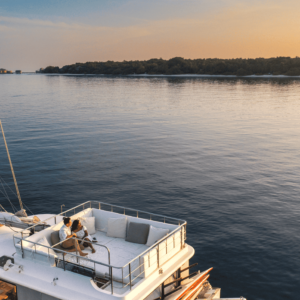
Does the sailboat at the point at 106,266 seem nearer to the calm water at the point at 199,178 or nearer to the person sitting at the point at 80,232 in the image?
the person sitting at the point at 80,232

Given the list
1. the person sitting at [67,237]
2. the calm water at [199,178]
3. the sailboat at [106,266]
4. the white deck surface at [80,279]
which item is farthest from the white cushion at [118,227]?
the calm water at [199,178]

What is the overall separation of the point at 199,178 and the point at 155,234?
644 inches

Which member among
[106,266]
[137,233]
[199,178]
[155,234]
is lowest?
[199,178]

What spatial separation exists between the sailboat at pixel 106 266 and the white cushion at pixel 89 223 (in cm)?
3

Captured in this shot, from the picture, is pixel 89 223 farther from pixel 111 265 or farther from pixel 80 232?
pixel 111 265

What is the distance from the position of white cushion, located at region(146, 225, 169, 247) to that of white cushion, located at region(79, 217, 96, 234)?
8.36ft

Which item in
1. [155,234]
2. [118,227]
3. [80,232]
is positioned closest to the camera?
[80,232]

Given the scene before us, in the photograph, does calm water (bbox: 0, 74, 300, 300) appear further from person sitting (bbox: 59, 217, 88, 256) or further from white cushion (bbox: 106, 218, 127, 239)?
person sitting (bbox: 59, 217, 88, 256)

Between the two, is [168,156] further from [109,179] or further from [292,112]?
[292,112]

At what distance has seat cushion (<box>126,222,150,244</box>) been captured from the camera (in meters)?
12.5

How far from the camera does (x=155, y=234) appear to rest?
40.1 ft

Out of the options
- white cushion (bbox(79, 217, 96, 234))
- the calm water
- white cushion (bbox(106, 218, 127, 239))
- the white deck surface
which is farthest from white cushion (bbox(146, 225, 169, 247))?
the calm water

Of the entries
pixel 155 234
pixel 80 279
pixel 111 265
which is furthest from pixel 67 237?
pixel 155 234

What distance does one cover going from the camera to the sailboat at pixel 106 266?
32.3 feet
